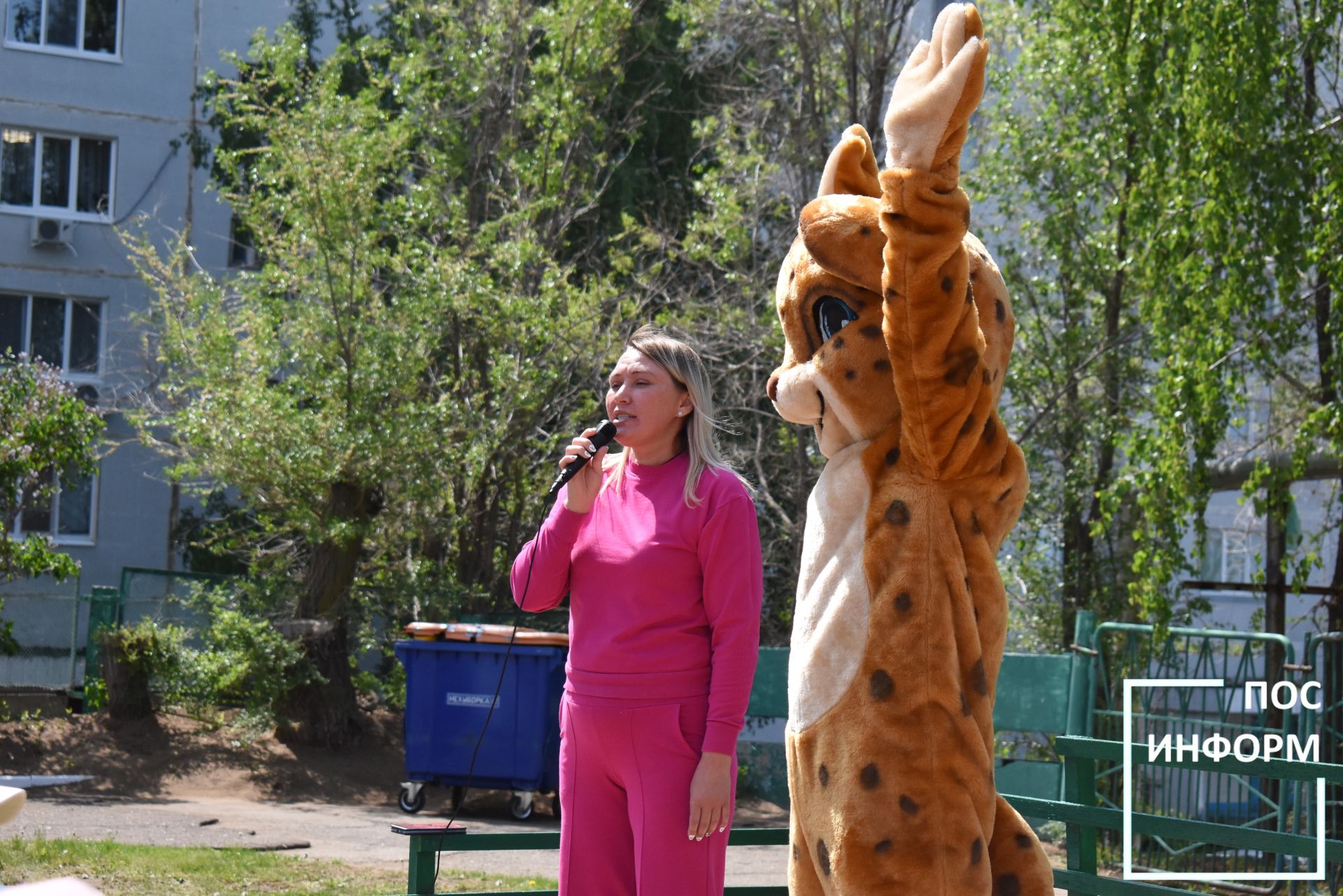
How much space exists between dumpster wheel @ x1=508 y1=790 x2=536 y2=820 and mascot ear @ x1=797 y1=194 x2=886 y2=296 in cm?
756

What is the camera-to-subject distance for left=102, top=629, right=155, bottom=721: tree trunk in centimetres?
1234

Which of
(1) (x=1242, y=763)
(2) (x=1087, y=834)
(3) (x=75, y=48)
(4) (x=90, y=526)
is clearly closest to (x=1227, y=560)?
(4) (x=90, y=526)

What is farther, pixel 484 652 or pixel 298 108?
pixel 298 108

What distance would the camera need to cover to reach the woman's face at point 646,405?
3.45 m

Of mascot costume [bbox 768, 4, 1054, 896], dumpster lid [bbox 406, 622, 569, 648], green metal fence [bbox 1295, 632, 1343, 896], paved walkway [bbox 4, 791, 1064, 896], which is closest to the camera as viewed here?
mascot costume [bbox 768, 4, 1054, 896]

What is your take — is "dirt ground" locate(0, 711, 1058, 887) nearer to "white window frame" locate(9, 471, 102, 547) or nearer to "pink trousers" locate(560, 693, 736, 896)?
"pink trousers" locate(560, 693, 736, 896)

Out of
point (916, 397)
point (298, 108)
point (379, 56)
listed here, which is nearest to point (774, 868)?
point (916, 397)

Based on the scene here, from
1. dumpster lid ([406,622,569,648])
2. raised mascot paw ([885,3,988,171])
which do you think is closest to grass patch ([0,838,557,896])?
dumpster lid ([406,622,569,648])

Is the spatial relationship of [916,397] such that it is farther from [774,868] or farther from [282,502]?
[282,502]

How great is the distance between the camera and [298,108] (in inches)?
559

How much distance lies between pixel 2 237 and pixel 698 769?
20.6m

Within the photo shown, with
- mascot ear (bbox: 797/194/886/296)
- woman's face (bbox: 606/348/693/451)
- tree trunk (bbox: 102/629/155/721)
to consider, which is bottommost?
tree trunk (bbox: 102/629/155/721)

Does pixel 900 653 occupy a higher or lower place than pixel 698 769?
higher

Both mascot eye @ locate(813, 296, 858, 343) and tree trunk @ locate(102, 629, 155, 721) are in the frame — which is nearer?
mascot eye @ locate(813, 296, 858, 343)
